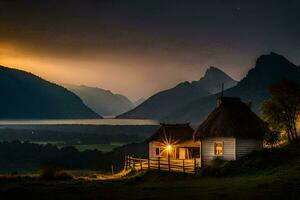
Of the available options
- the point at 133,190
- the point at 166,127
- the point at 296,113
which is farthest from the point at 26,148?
the point at 133,190

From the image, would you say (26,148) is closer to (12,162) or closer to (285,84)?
(12,162)

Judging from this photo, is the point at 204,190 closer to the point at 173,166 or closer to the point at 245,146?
the point at 173,166

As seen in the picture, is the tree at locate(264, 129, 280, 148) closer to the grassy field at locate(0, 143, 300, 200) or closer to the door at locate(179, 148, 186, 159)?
the grassy field at locate(0, 143, 300, 200)

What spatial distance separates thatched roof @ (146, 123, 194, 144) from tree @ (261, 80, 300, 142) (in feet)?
33.8

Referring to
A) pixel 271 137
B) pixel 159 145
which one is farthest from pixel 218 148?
pixel 159 145

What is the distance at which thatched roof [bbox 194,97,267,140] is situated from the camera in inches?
1948

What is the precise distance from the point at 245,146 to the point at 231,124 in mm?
2497

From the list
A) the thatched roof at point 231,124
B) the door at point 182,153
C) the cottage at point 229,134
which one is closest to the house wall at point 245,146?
the cottage at point 229,134

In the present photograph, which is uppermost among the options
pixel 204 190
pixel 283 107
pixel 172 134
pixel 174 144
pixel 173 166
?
pixel 283 107

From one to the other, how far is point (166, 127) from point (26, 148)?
117 m

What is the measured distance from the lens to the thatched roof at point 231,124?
49.5m

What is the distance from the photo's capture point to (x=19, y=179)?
44.7 metres

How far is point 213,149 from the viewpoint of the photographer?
50.2 metres

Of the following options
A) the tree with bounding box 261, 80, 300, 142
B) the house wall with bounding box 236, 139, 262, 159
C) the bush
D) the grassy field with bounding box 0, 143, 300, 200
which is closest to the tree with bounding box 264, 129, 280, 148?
the house wall with bounding box 236, 139, 262, 159
